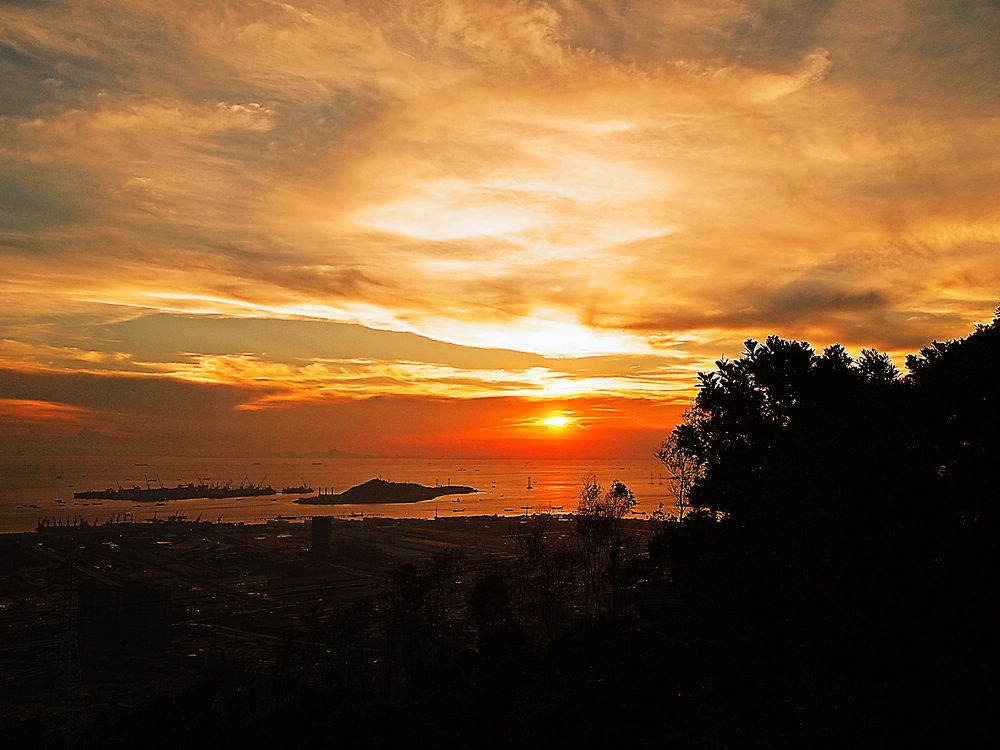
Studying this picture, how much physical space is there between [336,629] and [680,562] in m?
21.0

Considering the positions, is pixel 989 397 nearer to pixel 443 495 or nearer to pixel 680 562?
pixel 680 562

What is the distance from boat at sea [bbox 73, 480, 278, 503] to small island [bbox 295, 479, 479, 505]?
49.3 feet

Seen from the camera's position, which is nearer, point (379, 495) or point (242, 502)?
point (242, 502)

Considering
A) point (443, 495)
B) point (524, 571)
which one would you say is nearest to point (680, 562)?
point (524, 571)

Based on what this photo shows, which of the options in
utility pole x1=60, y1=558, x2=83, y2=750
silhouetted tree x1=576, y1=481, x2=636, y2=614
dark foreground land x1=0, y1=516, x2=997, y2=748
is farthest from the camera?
silhouetted tree x1=576, y1=481, x2=636, y2=614

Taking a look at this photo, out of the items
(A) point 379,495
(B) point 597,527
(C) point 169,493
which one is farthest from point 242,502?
(B) point 597,527

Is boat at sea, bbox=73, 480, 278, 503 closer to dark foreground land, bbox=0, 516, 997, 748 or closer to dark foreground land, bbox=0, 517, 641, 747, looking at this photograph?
dark foreground land, bbox=0, 517, 641, 747

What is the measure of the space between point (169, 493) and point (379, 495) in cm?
4272

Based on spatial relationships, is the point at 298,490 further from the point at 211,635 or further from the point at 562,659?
the point at 562,659

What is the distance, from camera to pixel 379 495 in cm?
13762

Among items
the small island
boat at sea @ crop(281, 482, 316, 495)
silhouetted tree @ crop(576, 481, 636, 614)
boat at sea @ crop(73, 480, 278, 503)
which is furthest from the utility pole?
boat at sea @ crop(281, 482, 316, 495)

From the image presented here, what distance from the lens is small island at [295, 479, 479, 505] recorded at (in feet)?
427

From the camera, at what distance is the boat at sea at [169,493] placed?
123062 millimetres

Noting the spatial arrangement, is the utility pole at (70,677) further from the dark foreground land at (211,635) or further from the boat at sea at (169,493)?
the boat at sea at (169,493)
